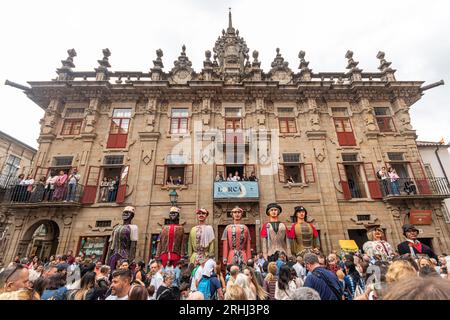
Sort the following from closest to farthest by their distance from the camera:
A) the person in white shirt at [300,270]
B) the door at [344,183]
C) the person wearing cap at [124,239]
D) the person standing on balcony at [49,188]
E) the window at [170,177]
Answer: the person in white shirt at [300,270], the person wearing cap at [124,239], the person standing on balcony at [49,188], the door at [344,183], the window at [170,177]

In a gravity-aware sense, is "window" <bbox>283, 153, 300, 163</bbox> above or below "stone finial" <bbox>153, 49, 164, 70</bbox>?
below

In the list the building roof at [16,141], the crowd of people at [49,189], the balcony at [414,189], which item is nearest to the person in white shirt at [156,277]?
the crowd of people at [49,189]

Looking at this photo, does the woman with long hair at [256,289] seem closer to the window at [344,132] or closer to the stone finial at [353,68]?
the window at [344,132]

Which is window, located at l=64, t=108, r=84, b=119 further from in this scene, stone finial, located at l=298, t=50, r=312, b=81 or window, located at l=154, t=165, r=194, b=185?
stone finial, located at l=298, t=50, r=312, b=81

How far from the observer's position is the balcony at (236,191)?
11133mm

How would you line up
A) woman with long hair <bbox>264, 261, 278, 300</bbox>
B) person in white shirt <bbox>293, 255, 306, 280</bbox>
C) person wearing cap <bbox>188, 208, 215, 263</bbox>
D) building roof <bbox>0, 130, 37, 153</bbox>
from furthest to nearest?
1. building roof <bbox>0, 130, 37, 153</bbox>
2. person wearing cap <bbox>188, 208, 215, 263</bbox>
3. person in white shirt <bbox>293, 255, 306, 280</bbox>
4. woman with long hair <bbox>264, 261, 278, 300</bbox>

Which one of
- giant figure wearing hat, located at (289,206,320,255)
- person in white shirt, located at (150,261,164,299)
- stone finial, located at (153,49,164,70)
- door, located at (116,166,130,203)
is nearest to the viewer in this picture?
person in white shirt, located at (150,261,164,299)

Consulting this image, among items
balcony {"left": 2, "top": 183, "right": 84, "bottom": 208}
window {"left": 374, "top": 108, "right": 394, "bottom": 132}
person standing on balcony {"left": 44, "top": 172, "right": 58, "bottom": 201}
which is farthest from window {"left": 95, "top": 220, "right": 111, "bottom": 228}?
window {"left": 374, "top": 108, "right": 394, "bottom": 132}

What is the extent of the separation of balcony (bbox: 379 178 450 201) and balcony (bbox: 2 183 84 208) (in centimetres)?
1658

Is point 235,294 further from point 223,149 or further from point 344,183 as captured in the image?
point 344,183

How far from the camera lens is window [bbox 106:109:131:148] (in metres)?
13.0

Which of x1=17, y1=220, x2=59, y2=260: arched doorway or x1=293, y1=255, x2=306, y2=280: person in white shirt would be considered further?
x1=17, y1=220, x2=59, y2=260: arched doorway

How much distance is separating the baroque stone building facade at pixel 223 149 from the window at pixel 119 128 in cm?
7
